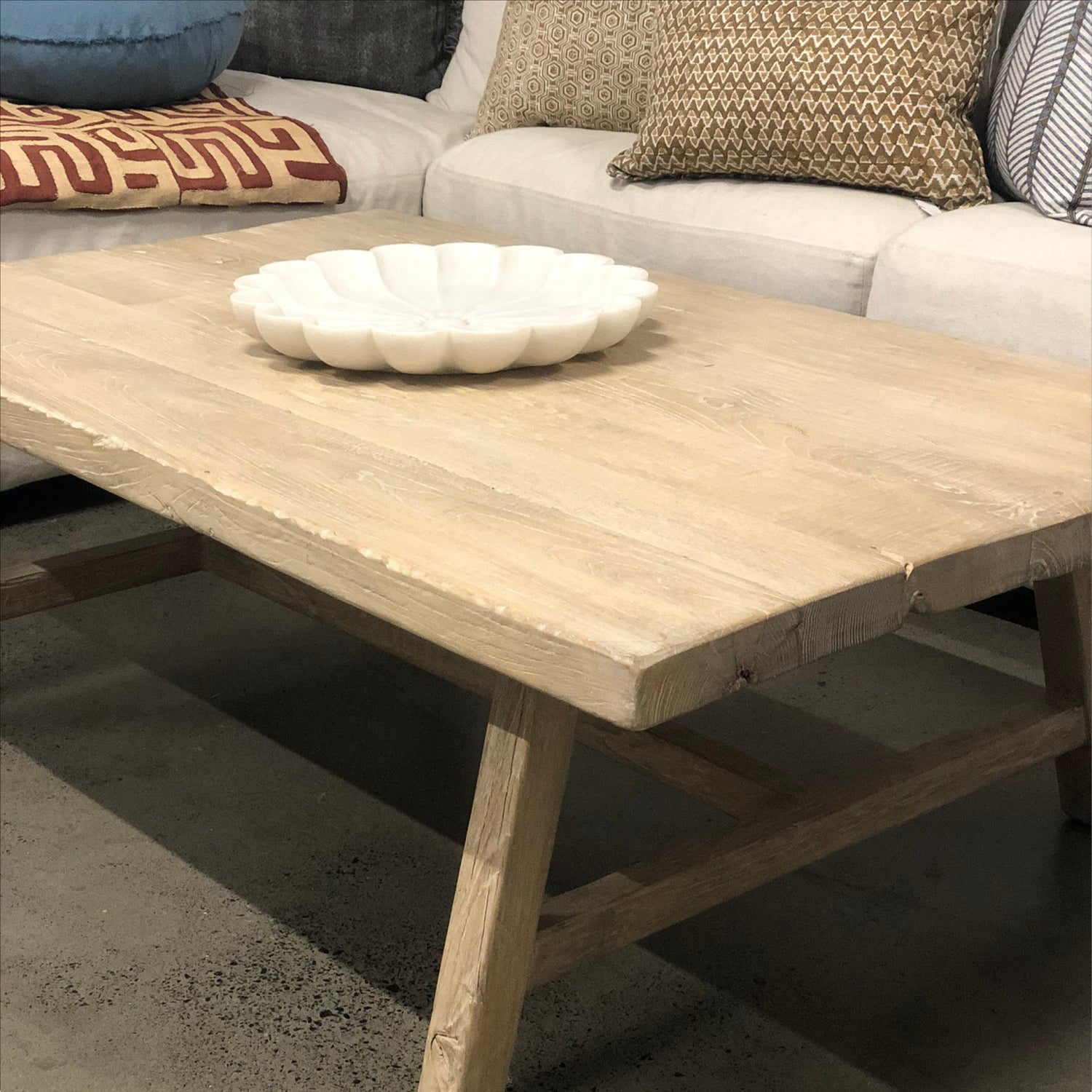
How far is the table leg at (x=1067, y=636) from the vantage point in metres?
1.23

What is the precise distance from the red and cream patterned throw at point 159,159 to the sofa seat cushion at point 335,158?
26 mm

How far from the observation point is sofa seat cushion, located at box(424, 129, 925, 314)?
71.1 inches

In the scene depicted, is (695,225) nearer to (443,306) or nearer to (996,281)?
(996,281)

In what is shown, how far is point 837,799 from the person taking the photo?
1043 millimetres

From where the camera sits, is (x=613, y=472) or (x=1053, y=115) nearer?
(x=613, y=472)

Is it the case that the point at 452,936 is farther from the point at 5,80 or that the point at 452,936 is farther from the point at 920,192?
the point at 5,80

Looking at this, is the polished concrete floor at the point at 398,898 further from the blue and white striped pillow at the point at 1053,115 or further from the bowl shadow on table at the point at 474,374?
the blue and white striped pillow at the point at 1053,115

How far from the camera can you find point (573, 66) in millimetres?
2314

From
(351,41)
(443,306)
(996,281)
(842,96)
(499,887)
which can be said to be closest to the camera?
(499,887)

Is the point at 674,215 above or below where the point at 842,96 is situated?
below

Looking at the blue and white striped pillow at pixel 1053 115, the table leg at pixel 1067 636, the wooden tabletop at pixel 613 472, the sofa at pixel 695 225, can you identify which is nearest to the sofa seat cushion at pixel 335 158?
the sofa at pixel 695 225

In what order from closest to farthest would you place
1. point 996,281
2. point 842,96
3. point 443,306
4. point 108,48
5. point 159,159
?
point 443,306, point 996,281, point 842,96, point 159,159, point 108,48

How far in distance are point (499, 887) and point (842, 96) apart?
4.47 feet

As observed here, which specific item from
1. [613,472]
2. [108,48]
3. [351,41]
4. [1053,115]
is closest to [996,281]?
[1053,115]
